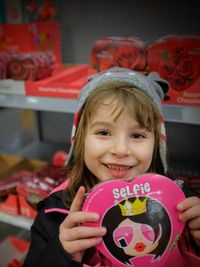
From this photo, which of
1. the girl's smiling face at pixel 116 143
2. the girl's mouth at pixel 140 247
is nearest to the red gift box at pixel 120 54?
→ the girl's smiling face at pixel 116 143

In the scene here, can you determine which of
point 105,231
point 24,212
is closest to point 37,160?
point 24,212

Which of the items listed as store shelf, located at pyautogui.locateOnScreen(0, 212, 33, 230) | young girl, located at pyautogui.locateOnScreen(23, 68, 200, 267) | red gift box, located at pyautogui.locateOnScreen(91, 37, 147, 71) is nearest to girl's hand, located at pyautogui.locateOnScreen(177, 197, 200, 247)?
young girl, located at pyautogui.locateOnScreen(23, 68, 200, 267)

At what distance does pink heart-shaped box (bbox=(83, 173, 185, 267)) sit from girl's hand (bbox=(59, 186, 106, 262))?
0.07ft

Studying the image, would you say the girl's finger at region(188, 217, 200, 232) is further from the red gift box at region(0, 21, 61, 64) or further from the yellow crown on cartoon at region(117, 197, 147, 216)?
the red gift box at region(0, 21, 61, 64)

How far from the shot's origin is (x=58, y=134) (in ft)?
6.16

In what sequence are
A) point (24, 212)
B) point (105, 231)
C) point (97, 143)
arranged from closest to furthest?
point (105, 231)
point (97, 143)
point (24, 212)

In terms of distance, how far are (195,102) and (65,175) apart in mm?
697

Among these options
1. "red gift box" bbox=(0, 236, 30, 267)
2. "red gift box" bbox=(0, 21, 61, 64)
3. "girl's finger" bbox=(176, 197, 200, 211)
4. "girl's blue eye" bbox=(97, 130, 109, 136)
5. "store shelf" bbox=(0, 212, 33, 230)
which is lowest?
"red gift box" bbox=(0, 236, 30, 267)

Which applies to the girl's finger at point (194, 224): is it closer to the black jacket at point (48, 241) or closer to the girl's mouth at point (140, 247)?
the girl's mouth at point (140, 247)

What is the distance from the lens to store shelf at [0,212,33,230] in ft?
4.18

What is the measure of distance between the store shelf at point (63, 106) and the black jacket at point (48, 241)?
30cm

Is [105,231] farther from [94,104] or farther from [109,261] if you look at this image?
[94,104]

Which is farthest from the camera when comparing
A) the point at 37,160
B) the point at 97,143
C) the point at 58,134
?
the point at 58,134

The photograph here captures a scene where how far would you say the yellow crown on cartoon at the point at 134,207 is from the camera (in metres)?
0.71
